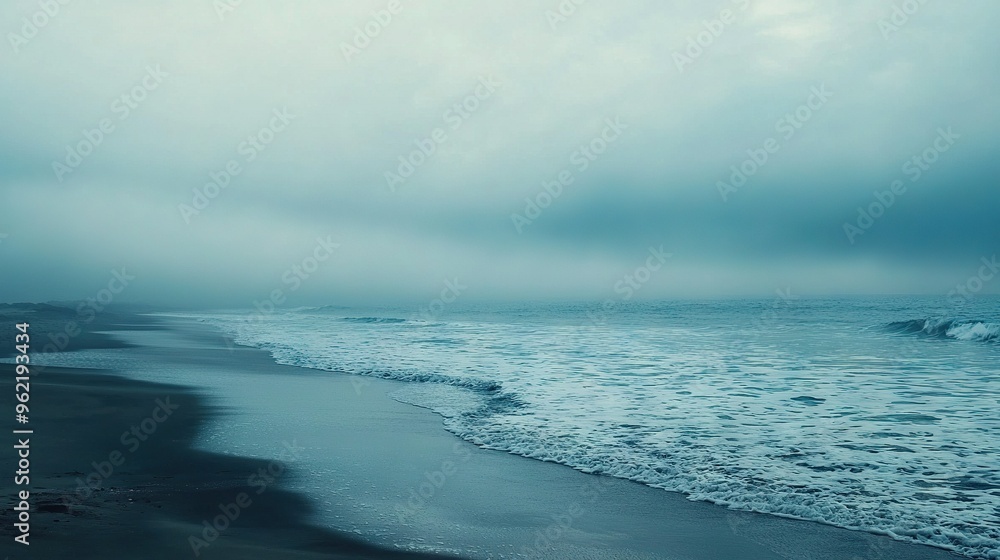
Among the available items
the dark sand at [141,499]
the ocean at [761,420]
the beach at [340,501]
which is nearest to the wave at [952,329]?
the ocean at [761,420]

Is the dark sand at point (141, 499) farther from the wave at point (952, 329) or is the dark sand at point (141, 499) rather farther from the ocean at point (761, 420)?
the wave at point (952, 329)

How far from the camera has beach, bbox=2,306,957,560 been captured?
233 inches

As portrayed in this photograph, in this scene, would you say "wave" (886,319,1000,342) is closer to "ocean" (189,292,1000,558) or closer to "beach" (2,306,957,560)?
"ocean" (189,292,1000,558)

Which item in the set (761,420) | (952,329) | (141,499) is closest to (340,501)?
(141,499)


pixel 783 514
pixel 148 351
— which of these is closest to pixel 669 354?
pixel 783 514

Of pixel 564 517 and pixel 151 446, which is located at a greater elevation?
pixel 151 446

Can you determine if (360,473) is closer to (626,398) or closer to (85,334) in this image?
(626,398)

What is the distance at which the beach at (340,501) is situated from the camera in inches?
233

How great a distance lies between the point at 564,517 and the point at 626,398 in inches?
303

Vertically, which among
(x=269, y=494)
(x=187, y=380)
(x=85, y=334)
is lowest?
(x=269, y=494)

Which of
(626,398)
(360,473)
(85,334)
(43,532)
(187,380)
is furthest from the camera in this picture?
(85,334)

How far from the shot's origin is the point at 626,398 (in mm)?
14305

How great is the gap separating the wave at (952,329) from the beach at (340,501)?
107 ft

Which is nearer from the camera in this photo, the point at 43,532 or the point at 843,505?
the point at 43,532
